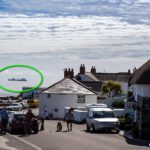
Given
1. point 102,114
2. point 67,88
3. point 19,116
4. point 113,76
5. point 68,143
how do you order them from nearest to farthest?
point 68,143
point 19,116
point 102,114
point 67,88
point 113,76

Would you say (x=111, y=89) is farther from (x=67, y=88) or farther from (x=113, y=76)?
(x=67, y=88)

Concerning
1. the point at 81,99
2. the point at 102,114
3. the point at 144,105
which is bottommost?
the point at 102,114

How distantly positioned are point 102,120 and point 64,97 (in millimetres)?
23400

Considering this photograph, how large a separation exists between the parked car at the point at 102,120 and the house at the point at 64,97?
2134 centimetres

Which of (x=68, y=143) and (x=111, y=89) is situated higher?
(x=111, y=89)

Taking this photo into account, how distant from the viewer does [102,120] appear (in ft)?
106

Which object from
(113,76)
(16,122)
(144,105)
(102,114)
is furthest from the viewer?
(113,76)

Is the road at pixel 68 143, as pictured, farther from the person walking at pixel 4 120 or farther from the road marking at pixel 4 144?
the person walking at pixel 4 120

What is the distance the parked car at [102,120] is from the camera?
32031 mm

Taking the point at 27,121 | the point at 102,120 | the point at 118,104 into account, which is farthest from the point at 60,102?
the point at 27,121

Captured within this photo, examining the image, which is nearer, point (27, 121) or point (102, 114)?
point (27, 121)

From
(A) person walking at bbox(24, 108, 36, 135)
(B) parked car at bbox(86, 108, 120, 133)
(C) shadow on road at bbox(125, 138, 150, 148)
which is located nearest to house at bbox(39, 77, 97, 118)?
(B) parked car at bbox(86, 108, 120, 133)

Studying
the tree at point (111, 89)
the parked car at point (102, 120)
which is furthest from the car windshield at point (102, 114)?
the tree at point (111, 89)

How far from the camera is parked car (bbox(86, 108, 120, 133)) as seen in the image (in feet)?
105
